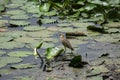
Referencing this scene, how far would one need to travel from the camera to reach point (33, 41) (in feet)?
13.9

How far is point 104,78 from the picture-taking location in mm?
3281

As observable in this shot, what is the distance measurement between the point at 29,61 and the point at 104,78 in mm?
850

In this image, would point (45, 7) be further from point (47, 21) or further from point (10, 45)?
point (10, 45)

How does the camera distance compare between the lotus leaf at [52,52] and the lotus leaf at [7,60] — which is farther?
the lotus leaf at [52,52]

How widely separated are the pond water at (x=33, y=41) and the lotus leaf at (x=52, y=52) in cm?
13

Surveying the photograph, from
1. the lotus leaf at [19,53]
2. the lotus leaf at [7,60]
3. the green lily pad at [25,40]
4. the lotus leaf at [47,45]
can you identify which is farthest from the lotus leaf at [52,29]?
the lotus leaf at [7,60]

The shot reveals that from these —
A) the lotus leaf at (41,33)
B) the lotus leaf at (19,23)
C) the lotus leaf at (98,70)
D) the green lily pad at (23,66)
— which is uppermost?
the lotus leaf at (19,23)

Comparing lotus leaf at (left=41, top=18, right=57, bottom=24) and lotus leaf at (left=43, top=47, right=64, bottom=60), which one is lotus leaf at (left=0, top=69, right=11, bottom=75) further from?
lotus leaf at (left=41, top=18, right=57, bottom=24)

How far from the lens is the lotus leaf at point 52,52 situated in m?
3.71

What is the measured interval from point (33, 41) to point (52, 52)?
1.88ft

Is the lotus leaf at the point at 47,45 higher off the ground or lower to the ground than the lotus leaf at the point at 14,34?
lower

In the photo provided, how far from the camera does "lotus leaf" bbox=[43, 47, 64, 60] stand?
146 inches

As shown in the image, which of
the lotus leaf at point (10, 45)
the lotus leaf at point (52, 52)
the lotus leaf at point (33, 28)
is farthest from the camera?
the lotus leaf at point (33, 28)

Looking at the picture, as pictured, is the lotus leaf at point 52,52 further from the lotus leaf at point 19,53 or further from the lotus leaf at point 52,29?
the lotus leaf at point 52,29
